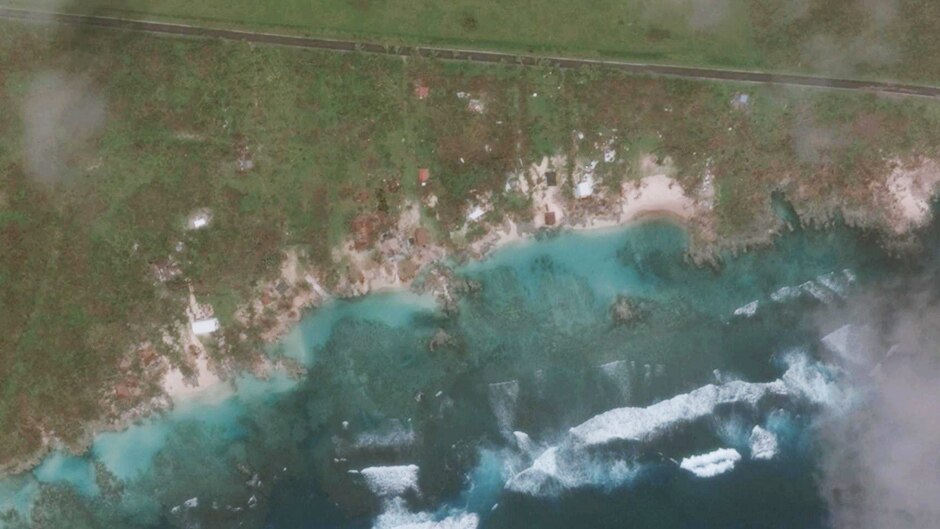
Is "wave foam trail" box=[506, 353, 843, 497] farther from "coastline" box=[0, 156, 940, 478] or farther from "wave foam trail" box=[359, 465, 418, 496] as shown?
"coastline" box=[0, 156, 940, 478]

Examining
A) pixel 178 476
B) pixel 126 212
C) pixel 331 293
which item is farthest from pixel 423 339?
pixel 126 212

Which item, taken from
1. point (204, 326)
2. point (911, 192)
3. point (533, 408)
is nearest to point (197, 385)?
point (204, 326)

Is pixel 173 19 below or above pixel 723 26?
above

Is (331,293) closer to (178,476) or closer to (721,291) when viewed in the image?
(178,476)

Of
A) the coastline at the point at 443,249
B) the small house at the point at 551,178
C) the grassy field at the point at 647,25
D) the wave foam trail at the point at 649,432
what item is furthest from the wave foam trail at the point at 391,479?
the grassy field at the point at 647,25

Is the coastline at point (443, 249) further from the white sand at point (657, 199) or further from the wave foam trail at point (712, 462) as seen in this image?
the wave foam trail at point (712, 462)

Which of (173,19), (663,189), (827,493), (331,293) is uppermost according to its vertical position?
(173,19)

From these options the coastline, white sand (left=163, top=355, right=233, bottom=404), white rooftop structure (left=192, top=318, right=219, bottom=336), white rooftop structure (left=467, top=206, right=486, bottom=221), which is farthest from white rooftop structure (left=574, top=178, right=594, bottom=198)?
white sand (left=163, top=355, right=233, bottom=404)
